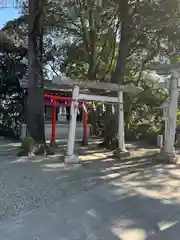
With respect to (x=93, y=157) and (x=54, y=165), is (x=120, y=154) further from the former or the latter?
(x=54, y=165)

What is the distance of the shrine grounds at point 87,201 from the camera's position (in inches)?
139

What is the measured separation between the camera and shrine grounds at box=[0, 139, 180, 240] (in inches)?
139

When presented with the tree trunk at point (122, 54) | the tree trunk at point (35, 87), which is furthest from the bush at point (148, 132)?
the tree trunk at point (35, 87)

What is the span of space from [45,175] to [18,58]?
8412 mm

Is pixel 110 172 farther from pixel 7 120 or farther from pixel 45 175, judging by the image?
pixel 7 120

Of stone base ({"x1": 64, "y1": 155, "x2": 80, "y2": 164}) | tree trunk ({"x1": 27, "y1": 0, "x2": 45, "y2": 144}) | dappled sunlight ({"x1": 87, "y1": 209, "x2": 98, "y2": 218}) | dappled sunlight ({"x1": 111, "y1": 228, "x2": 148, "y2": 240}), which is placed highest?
tree trunk ({"x1": 27, "y1": 0, "x2": 45, "y2": 144})

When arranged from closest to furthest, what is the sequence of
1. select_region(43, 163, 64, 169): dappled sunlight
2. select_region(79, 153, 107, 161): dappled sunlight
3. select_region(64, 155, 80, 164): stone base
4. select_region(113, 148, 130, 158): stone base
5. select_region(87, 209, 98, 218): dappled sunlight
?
select_region(87, 209, 98, 218): dappled sunlight, select_region(43, 163, 64, 169): dappled sunlight, select_region(64, 155, 80, 164): stone base, select_region(79, 153, 107, 161): dappled sunlight, select_region(113, 148, 130, 158): stone base

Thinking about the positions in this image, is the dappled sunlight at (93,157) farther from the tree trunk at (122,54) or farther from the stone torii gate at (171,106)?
the stone torii gate at (171,106)

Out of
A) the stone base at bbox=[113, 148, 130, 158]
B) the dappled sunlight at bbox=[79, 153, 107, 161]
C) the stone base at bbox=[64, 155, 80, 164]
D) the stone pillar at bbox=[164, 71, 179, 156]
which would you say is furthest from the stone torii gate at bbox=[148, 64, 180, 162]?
the stone base at bbox=[64, 155, 80, 164]

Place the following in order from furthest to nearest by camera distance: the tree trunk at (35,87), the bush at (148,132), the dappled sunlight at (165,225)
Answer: the bush at (148,132), the tree trunk at (35,87), the dappled sunlight at (165,225)

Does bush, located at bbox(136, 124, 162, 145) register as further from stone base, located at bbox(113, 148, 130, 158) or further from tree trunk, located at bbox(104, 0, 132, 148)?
stone base, located at bbox(113, 148, 130, 158)

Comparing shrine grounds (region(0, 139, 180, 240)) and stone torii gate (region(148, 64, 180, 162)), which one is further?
stone torii gate (region(148, 64, 180, 162))

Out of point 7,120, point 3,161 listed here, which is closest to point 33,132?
point 3,161

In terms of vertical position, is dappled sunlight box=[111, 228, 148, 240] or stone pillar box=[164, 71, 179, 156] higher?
stone pillar box=[164, 71, 179, 156]
